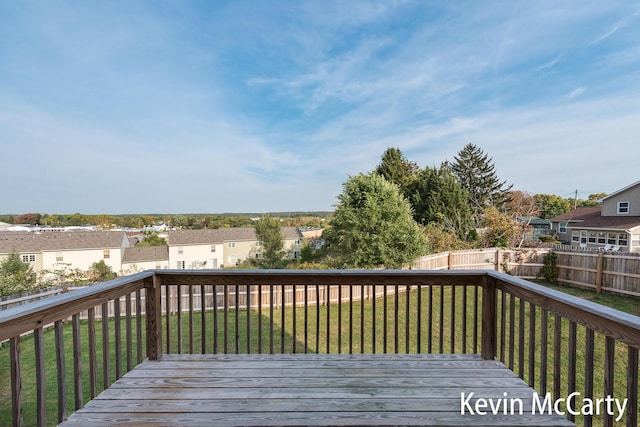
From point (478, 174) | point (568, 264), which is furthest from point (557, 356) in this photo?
point (478, 174)

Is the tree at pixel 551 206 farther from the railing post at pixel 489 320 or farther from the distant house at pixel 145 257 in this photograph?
the distant house at pixel 145 257

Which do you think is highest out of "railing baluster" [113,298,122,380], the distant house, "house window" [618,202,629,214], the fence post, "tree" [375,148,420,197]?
"tree" [375,148,420,197]

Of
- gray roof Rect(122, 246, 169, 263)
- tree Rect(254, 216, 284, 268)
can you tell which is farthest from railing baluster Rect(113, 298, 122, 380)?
gray roof Rect(122, 246, 169, 263)

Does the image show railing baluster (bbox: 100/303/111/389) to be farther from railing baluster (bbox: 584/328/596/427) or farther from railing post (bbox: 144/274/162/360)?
railing baluster (bbox: 584/328/596/427)

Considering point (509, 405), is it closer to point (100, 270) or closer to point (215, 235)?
point (100, 270)

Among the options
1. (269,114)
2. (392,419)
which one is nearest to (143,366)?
(392,419)

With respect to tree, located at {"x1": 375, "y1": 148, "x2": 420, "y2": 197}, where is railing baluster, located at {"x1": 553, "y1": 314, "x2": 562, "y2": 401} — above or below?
below

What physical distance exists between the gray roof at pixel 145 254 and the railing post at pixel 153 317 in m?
26.5

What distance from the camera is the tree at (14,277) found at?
9.59 metres

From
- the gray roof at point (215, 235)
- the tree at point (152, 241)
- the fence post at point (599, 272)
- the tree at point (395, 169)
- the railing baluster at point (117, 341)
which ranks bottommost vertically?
the tree at point (152, 241)

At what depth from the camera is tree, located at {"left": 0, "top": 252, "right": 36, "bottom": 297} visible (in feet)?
31.4

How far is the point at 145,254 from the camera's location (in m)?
25.0

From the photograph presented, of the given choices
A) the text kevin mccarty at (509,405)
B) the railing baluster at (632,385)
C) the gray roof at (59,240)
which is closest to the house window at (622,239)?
the text kevin mccarty at (509,405)

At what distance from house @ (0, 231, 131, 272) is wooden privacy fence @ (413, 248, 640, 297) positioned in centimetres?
2157
